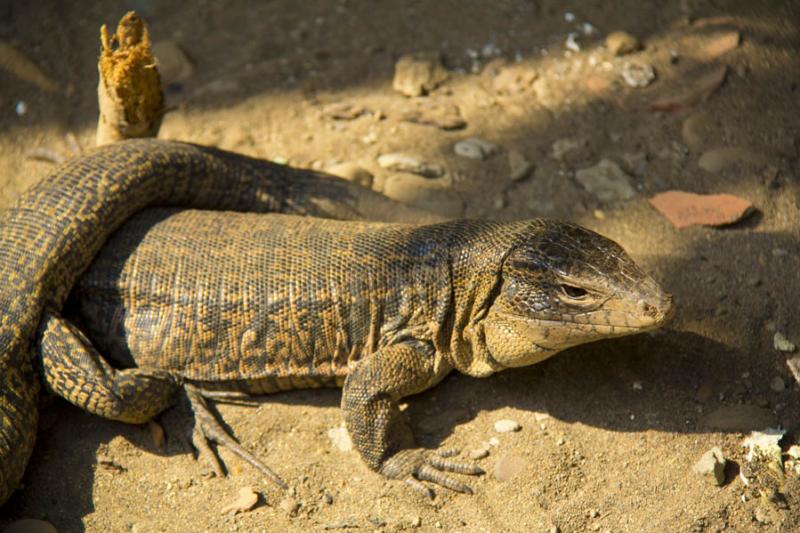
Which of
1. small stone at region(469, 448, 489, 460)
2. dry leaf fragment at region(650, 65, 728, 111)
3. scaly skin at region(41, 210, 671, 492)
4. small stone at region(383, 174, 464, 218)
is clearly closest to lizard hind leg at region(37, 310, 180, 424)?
scaly skin at region(41, 210, 671, 492)

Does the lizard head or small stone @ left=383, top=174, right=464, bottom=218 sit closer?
the lizard head

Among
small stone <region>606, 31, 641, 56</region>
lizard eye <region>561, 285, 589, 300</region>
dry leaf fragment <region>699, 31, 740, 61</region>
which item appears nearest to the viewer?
lizard eye <region>561, 285, 589, 300</region>

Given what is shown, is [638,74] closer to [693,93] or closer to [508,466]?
[693,93]

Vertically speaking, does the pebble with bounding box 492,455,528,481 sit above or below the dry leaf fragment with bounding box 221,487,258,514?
below

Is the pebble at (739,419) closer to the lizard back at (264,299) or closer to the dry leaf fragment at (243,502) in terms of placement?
the lizard back at (264,299)

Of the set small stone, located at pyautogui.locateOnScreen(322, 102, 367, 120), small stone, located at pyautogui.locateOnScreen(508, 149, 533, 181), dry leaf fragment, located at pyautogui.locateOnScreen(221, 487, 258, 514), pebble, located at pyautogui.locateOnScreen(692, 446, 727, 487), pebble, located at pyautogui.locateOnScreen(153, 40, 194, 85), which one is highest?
pebble, located at pyautogui.locateOnScreen(153, 40, 194, 85)

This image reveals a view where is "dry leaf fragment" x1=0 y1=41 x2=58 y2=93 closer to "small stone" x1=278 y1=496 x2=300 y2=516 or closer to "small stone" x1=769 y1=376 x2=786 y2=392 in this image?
"small stone" x1=278 y1=496 x2=300 y2=516

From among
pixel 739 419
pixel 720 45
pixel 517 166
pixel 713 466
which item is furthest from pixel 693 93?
pixel 713 466
